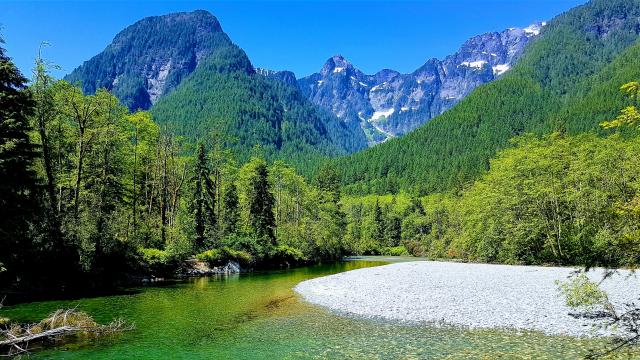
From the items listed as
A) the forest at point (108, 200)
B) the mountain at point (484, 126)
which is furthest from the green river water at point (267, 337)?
the mountain at point (484, 126)

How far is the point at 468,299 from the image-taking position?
25500 millimetres

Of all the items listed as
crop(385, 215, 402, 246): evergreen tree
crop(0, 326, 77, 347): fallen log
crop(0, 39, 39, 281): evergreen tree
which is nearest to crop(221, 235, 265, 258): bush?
crop(0, 39, 39, 281): evergreen tree

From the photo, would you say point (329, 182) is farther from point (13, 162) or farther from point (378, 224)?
point (13, 162)

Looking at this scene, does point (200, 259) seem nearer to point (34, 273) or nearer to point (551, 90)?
point (34, 273)

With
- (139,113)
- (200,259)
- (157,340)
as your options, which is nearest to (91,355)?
(157,340)

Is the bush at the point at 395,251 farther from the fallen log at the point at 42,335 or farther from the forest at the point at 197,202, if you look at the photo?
the fallen log at the point at 42,335

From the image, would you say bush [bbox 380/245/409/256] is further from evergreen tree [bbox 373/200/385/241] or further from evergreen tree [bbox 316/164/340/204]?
evergreen tree [bbox 316/164/340/204]

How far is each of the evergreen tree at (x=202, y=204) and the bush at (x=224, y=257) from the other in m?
2.34

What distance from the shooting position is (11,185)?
2006 cm

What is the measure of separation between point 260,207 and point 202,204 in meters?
9.15

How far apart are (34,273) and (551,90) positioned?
21189 centimetres

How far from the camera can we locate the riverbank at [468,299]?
19.5m

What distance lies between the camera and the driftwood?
623 inches

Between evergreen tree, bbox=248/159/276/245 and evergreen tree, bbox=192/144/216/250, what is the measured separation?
6.65 metres
